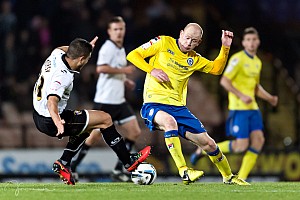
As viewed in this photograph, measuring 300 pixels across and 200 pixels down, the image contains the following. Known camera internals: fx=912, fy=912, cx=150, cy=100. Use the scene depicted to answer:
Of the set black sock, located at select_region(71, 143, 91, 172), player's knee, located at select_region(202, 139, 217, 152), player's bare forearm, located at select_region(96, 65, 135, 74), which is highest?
player's bare forearm, located at select_region(96, 65, 135, 74)

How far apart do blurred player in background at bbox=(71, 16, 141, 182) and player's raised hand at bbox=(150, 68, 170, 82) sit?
254 cm

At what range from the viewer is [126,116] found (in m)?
12.3

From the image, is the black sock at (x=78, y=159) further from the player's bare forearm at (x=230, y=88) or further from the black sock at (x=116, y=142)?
the black sock at (x=116, y=142)

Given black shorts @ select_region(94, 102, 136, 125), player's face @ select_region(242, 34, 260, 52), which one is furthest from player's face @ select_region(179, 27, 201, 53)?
player's face @ select_region(242, 34, 260, 52)

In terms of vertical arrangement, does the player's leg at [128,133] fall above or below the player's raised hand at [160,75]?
below

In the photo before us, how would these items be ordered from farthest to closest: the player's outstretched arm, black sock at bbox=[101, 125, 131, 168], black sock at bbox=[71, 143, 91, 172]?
black sock at bbox=[71, 143, 91, 172]
the player's outstretched arm
black sock at bbox=[101, 125, 131, 168]

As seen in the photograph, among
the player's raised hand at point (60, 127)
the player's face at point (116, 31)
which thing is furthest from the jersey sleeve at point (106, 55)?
the player's raised hand at point (60, 127)

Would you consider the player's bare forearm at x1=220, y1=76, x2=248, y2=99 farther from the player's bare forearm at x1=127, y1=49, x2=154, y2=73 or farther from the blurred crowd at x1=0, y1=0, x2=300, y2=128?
the blurred crowd at x1=0, y1=0, x2=300, y2=128

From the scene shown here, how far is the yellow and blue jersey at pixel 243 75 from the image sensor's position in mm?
12648

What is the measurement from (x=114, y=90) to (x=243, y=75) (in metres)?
1.83

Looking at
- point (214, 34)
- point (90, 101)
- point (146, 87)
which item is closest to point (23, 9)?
point (90, 101)

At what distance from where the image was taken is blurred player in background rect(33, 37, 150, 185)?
9.05 metres

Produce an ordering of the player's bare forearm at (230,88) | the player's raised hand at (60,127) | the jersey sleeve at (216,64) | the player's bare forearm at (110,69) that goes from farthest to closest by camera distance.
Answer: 1. the player's bare forearm at (230,88)
2. the player's bare forearm at (110,69)
3. the jersey sleeve at (216,64)
4. the player's raised hand at (60,127)

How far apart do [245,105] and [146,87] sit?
2980 mm
